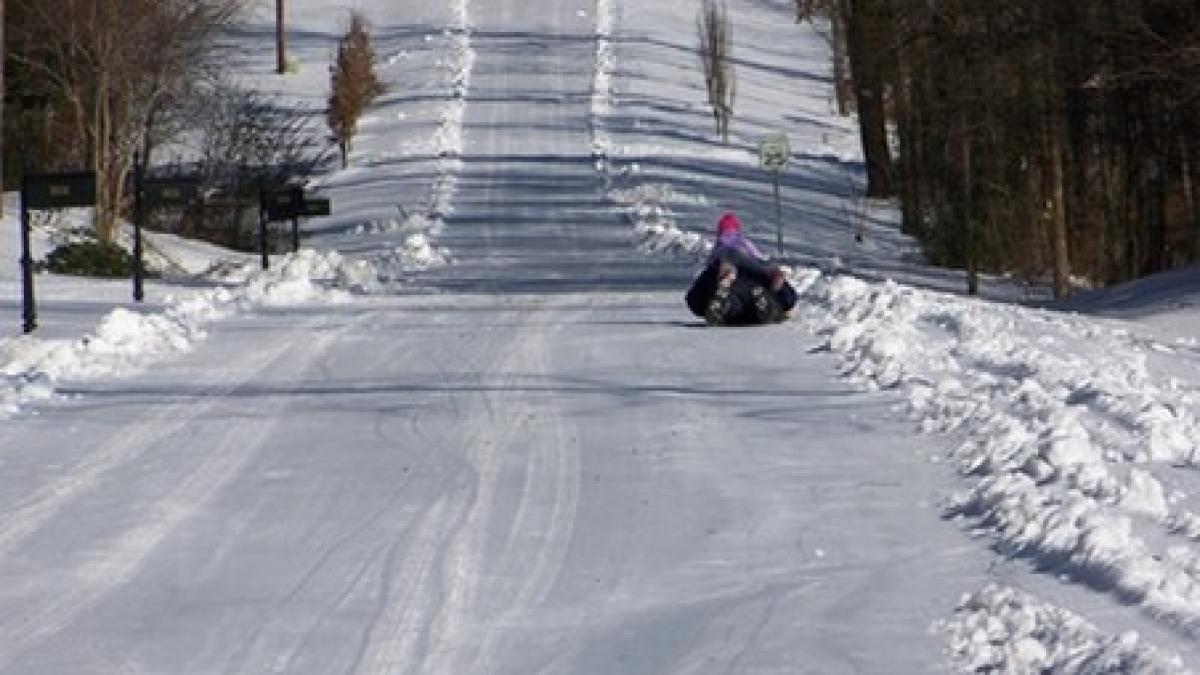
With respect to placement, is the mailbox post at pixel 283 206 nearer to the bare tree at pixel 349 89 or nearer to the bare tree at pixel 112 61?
the bare tree at pixel 112 61

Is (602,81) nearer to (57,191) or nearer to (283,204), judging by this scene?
(283,204)

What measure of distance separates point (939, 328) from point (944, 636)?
34.7 ft

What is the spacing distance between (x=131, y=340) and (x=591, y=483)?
7787mm

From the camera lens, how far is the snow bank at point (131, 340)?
54.5ft

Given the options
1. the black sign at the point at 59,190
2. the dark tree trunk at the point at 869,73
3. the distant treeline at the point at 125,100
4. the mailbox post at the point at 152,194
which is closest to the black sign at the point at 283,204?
the distant treeline at the point at 125,100

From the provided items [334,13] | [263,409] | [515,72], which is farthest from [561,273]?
[334,13]

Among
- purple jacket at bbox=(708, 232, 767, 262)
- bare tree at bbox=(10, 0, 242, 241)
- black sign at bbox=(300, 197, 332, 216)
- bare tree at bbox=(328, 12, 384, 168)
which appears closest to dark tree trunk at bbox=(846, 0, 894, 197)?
black sign at bbox=(300, 197, 332, 216)

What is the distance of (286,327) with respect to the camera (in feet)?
69.7

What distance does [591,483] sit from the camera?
12.2 meters

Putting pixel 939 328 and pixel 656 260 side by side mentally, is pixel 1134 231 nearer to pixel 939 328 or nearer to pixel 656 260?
pixel 656 260

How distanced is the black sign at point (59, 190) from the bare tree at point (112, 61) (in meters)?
13.1

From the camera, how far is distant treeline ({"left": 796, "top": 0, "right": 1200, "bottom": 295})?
30250 mm

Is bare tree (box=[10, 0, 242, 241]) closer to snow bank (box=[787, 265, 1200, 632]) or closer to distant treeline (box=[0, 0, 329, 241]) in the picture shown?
distant treeline (box=[0, 0, 329, 241])

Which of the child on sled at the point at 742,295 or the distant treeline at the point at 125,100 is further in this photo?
the distant treeline at the point at 125,100
